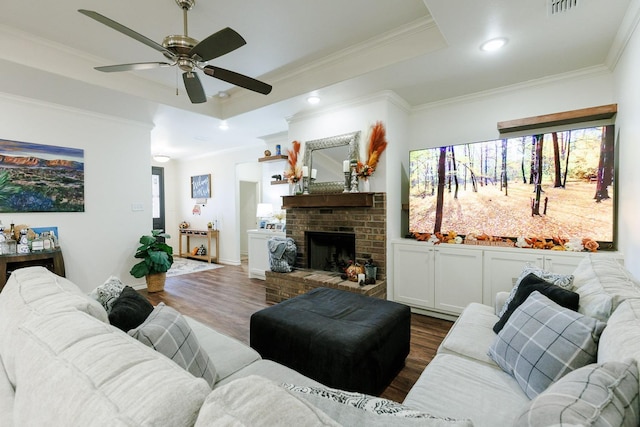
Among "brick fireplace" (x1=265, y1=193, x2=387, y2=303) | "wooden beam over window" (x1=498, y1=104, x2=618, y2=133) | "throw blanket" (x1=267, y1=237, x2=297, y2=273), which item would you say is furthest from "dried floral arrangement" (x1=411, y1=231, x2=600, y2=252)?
"throw blanket" (x1=267, y1=237, x2=297, y2=273)

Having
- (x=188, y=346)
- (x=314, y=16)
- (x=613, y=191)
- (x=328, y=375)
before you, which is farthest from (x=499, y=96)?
(x=188, y=346)

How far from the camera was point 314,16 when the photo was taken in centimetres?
236

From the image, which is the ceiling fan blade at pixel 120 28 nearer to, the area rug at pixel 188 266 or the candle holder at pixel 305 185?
the candle holder at pixel 305 185

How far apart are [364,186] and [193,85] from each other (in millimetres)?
2117

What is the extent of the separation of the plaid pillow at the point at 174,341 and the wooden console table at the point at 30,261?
2.95 meters

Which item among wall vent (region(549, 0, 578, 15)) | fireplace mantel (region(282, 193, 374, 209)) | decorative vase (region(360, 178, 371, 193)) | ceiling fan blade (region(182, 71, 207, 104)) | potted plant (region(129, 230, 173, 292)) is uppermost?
wall vent (region(549, 0, 578, 15))

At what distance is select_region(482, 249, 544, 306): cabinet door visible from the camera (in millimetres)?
2693

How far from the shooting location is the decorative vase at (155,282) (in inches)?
168

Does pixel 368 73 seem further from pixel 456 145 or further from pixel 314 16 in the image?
pixel 456 145

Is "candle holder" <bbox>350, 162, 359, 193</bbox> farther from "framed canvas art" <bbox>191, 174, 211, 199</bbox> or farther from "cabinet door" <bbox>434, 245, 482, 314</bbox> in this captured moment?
"framed canvas art" <bbox>191, 174, 211, 199</bbox>

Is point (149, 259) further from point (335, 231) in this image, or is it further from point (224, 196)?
point (335, 231)

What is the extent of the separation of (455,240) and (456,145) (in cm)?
107

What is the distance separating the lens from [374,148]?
3.41m

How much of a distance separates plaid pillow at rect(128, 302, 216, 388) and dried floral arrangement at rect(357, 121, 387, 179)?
8.62ft
